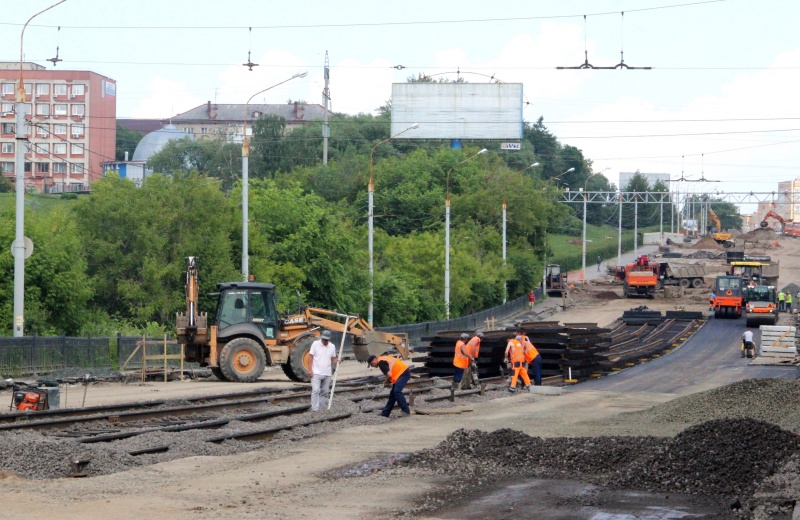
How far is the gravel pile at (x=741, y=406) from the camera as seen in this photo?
70.9 ft

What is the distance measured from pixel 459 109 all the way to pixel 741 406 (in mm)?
80175

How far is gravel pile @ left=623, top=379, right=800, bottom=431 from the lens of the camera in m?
21.6

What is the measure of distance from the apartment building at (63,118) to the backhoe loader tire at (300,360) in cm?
9044

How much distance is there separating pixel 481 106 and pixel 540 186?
35.5ft

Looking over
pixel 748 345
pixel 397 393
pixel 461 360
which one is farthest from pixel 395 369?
pixel 748 345

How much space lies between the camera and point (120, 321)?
42.4m

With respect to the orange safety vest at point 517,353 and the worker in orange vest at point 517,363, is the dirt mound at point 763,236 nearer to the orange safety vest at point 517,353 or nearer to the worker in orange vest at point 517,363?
the worker in orange vest at point 517,363

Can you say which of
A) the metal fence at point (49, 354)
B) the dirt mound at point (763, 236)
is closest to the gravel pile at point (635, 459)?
the metal fence at point (49, 354)

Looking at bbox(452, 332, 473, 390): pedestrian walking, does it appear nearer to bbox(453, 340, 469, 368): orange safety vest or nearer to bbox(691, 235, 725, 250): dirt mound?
bbox(453, 340, 469, 368): orange safety vest

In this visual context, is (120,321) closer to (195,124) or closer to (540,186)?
(540,186)

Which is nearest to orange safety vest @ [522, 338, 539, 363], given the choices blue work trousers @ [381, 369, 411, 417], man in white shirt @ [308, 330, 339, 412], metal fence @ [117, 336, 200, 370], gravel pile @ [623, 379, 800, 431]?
gravel pile @ [623, 379, 800, 431]

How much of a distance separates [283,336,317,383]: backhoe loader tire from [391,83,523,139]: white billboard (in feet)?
239

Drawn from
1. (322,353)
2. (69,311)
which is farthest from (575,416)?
(69,311)

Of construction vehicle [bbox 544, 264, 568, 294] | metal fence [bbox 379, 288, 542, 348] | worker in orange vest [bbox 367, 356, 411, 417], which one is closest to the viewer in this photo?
worker in orange vest [bbox 367, 356, 411, 417]
